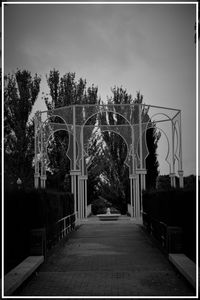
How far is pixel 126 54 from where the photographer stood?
18.8 metres

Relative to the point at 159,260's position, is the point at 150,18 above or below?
above

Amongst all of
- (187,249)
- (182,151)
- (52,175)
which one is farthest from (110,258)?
(52,175)

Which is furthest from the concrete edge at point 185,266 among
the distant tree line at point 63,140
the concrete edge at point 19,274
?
the distant tree line at point 63,140

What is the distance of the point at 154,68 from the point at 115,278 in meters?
10.9

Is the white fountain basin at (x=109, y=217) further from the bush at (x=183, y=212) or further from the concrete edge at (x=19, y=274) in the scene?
the concrete edge at (x=19, y=274)

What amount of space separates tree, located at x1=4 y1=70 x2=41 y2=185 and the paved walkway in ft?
45.8

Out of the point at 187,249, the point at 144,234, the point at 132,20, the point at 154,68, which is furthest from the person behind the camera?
the point at 154,68

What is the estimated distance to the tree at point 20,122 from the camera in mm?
26205

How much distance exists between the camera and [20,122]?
27.1 metres

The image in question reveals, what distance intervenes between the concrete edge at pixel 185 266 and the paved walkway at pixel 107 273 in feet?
0.50

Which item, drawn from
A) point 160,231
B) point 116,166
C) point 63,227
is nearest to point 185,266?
point 160,231

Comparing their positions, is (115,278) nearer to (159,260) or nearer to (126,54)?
(159,260)

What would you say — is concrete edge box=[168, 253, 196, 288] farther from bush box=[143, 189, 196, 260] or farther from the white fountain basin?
the white fountain basin

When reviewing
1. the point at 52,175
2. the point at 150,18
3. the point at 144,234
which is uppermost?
the point at 150,18
